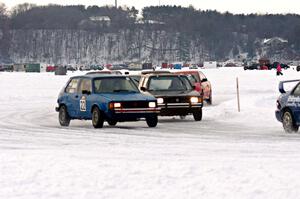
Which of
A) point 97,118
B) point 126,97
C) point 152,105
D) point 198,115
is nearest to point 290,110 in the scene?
point 152,105

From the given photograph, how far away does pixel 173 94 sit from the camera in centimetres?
2348

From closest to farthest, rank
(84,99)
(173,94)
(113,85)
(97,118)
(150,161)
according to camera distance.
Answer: (150,161)
(97,118)
(84,99)
(113,85)
(173,94)

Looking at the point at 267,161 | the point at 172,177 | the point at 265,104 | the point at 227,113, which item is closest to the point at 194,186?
the point at 172,177

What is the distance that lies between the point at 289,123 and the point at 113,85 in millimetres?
5184

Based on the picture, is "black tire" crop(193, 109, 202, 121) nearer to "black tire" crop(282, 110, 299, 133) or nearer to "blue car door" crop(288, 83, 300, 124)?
"black tire" crop(282, 110, 299, 133)

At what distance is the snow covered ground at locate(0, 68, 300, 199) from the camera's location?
936 cm

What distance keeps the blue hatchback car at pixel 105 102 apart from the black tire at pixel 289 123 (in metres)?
3.58

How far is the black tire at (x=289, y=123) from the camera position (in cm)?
1858

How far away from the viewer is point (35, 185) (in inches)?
385

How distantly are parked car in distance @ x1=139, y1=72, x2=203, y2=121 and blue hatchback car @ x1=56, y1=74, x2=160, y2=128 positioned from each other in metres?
1.67

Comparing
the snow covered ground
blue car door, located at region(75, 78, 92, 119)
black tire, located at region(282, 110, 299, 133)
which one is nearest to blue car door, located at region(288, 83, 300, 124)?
black tire, located at region(282, 110, 299, 133)

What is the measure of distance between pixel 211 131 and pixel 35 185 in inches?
400

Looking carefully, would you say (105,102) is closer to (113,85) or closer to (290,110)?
(113,85)

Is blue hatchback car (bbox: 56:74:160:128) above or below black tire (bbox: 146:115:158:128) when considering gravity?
above
